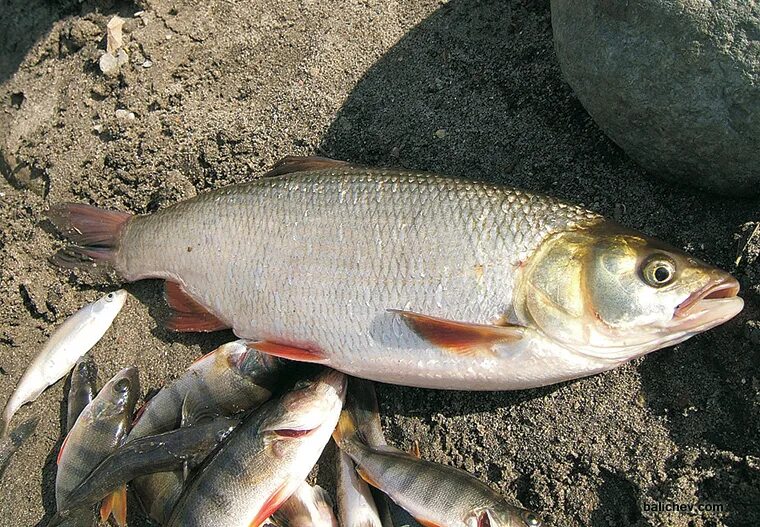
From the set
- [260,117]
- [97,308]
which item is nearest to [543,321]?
[260,117]

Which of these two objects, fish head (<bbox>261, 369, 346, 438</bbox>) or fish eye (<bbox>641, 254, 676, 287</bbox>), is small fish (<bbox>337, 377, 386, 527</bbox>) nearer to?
fish head (<bbox>261, 369, 346, 438</bbox>)

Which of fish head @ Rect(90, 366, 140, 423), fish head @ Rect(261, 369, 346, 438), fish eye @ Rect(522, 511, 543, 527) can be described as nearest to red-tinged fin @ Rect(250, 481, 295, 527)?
fish head @ Rect(261, 369, 346, 438)

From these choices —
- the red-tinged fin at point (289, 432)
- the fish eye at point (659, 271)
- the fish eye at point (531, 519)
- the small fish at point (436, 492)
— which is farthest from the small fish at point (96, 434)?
the fish eye at point (659, 271)

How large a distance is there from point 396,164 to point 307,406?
1.57 m

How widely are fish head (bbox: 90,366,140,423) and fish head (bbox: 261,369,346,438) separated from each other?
0.96 m

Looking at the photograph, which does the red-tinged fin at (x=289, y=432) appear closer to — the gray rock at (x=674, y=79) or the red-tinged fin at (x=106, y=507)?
the red-tinged fin at (x=106, y=507)

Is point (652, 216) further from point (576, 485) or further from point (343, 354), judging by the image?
point (343, 354)

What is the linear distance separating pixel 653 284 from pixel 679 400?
769 mm

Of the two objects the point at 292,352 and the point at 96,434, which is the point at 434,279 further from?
the point at 96,434

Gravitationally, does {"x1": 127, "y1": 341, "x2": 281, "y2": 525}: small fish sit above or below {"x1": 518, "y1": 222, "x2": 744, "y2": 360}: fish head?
below

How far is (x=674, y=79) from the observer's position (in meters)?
2.89

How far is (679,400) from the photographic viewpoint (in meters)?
3.20

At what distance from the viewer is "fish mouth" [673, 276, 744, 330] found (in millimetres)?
2799

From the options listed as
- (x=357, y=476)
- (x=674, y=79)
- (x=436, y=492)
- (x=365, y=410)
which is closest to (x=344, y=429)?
(x=365, y=410)
